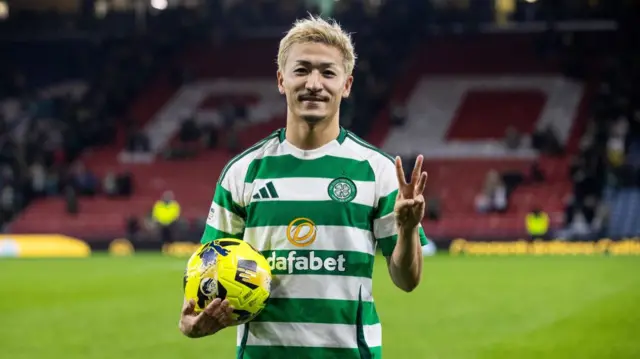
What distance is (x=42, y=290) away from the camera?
52.6 feet

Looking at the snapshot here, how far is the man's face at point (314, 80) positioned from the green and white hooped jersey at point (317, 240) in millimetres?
177

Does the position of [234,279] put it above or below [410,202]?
below

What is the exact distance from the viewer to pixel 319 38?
3623 mm

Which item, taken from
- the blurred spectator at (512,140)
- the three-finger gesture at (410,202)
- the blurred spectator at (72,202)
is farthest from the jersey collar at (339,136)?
the blurred spectator at (512,140)

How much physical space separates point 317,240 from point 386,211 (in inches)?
11.4

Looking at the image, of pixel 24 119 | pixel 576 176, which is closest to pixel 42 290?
pixel 576 176

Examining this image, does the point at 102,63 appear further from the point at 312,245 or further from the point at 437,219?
the point at 312,245

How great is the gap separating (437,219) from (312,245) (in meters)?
24.1

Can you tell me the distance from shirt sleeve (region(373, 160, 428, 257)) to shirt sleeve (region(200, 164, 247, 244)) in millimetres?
518

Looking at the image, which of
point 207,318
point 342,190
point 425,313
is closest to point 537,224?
point 425,313

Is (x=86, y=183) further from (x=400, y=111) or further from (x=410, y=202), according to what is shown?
(x=410, y=202)

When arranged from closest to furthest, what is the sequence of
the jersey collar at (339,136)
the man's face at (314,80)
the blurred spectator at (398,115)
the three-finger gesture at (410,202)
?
the three-finger gesture at (410,202)
the man's face at (314,80)
the jersey collar at (339,136)
the blurred spectator at (398,115)

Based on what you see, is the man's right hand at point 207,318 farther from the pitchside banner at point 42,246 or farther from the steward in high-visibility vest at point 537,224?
the pitchside banner at point 42,246

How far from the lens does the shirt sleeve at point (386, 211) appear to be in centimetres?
369
